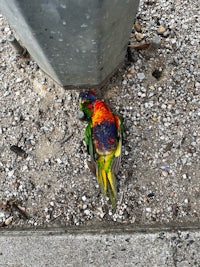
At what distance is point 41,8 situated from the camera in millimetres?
1547

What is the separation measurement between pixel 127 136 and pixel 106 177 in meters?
0.31

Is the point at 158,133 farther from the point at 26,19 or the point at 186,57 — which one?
the point at 26,19

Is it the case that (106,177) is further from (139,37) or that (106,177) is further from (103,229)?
(139,37)

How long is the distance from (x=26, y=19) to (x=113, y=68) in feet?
2.84

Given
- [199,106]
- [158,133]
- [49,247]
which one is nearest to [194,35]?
[199,106]

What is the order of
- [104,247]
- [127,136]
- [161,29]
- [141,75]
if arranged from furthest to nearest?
[161,29] < [141,75] < [127,136] < [104,247]

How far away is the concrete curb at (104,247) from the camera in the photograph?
2.17m

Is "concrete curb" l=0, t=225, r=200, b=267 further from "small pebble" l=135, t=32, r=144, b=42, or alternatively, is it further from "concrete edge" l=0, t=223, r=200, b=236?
"small pebble" l=135, t=32, r=144, b=42

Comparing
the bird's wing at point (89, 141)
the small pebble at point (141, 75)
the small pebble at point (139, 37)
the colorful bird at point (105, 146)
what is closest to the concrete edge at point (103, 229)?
the colorful bird at point (105, 146)

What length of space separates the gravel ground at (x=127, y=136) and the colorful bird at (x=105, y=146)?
79 mm

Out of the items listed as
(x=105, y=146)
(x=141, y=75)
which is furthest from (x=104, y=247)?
(x=141, y=75)

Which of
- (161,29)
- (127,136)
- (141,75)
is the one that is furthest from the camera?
(161,29)

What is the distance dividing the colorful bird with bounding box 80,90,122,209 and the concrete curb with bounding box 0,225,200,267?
21 cm

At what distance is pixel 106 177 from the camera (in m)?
2.27
